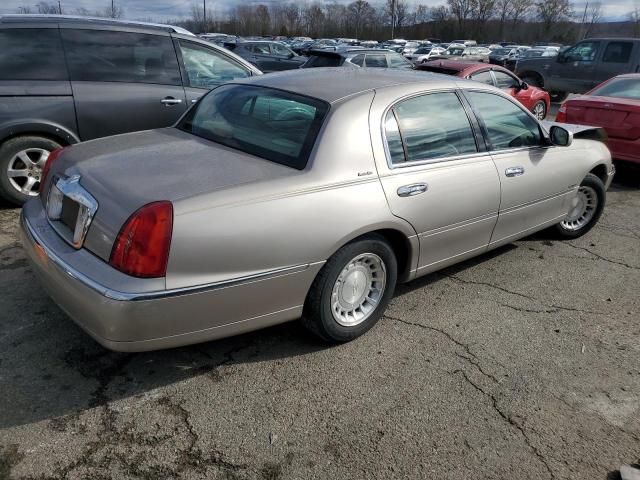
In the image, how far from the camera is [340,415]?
2.71 meters

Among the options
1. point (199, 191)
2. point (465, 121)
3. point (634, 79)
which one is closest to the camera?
point (199, 191)

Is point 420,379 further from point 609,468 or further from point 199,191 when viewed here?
point 199,191

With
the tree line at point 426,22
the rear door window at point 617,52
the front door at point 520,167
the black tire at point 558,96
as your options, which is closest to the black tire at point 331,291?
the front door at point 520,167

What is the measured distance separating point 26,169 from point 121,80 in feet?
4.18

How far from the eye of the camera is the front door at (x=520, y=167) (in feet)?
13.2

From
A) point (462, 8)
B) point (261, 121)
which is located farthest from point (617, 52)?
point (462, 8)

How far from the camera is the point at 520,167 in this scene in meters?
4.14

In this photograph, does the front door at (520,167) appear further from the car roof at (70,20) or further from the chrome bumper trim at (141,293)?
the car roof at (70,20)

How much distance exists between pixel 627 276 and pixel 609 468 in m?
2.53

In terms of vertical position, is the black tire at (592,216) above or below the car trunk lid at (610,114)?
below

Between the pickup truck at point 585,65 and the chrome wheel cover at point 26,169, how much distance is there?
1368 cm

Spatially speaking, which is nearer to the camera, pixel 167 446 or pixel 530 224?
pixel 167 446

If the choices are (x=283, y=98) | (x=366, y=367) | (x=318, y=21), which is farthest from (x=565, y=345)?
(x=318, y=21)

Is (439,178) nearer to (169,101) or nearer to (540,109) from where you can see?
(169,101)
